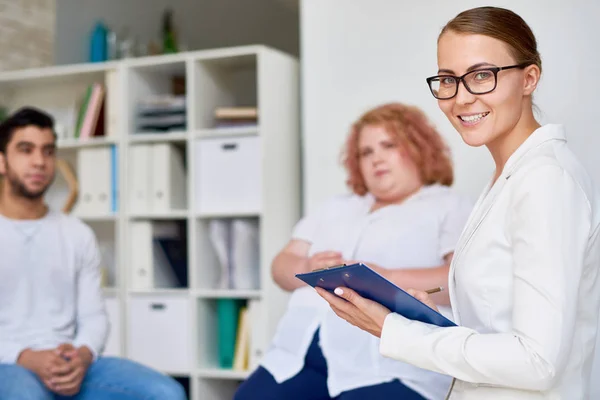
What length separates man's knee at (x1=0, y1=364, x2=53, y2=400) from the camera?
2.18 meters

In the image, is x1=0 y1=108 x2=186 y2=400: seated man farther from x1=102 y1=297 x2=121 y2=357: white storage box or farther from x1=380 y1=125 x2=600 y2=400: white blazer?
x1=380 y1=125 x2=600 y2=400: white blazer

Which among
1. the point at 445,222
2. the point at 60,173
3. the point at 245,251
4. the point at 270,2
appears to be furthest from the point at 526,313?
the point at 270,2

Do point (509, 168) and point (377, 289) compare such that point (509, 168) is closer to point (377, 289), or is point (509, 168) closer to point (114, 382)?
point (377, 289)

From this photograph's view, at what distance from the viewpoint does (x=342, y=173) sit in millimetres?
3189

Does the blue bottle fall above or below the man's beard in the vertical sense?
above

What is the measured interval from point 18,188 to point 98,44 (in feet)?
7.08

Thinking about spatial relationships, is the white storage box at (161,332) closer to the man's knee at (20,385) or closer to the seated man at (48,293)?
the seated man at (48,293)

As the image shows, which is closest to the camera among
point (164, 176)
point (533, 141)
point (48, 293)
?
point (533, 141)

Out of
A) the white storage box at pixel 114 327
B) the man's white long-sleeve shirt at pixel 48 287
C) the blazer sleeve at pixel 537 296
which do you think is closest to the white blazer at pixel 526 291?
the blazer sleeve at pixel 537 296

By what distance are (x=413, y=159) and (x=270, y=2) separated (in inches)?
155

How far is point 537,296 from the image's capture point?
117 centimetres

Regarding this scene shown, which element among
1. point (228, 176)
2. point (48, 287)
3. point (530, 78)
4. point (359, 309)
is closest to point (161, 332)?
point (228, 176)

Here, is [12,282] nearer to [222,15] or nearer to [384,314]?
[384,314]

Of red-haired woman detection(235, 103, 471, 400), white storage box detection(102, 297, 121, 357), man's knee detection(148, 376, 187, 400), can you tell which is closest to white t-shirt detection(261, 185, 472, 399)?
red-haired woman detection(235, 103, 471, 400)
